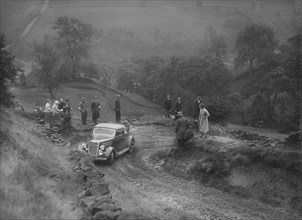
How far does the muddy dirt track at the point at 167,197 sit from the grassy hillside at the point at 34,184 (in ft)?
5.98

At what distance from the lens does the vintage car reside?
1838 centimetres

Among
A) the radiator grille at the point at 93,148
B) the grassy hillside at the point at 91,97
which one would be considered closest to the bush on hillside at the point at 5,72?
the radiator grille at the point at 93,148

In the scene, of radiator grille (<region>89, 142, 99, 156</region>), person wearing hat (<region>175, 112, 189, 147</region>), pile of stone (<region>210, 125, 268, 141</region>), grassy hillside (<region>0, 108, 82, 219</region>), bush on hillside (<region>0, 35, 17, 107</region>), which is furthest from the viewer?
pile of stone (<region>210, 125, 268, 141</region>)

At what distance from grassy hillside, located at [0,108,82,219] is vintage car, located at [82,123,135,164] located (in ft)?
10.2

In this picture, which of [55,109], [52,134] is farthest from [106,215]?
[55,109]

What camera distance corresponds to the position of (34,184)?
10.7 m

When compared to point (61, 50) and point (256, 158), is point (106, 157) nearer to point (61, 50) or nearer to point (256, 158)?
point (256, 158)

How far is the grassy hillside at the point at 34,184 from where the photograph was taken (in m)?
8.91

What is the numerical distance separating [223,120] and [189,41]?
9867 centimetres

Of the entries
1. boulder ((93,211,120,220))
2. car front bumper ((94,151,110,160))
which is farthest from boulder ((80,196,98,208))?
car front bumper ((94,151,110,160))

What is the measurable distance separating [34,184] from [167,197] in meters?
5.84

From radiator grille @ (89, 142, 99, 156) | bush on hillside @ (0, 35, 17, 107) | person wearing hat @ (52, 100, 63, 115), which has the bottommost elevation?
radiator grille @ (89, 142, 99, 156)

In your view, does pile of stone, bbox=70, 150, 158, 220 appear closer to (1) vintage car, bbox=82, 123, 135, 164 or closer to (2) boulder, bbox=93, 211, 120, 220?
(2) boulder, bbox=93, 211, 120, 220

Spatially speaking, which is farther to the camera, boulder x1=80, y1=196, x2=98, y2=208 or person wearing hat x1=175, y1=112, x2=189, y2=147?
person wearing hat x1=175, y1=112, x2=189, y2=147
